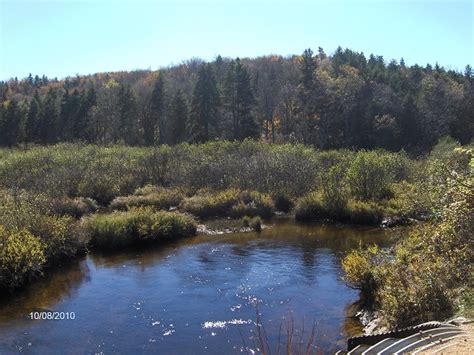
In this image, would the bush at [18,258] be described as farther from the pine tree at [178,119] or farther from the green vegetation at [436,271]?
the pine tree at [178,119]

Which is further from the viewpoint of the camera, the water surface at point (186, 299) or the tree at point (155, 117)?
the tree at point (155, 117)

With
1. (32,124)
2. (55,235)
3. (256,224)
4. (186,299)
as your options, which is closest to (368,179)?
(256,224)

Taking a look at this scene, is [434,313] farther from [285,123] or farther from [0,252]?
[285,123]

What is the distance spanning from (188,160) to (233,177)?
448cm

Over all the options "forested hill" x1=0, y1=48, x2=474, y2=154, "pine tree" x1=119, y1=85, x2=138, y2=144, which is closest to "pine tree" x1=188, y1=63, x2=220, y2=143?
"forested hill" x1=0, y1=48, x2=474, y2=154

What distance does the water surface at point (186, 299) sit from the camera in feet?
42.3

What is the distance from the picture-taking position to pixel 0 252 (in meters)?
16.1

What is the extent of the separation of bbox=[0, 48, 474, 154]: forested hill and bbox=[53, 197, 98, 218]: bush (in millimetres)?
26890

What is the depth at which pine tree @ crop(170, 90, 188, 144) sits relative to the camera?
218 ft

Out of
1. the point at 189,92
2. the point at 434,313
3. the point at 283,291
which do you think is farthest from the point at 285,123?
the point at 434,313

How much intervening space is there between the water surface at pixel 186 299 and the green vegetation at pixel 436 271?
1.34 metres

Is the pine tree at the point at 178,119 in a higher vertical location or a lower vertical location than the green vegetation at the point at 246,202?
higher

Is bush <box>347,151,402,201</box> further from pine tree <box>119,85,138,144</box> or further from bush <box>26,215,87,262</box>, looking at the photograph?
pine tree <box>119,85,138,144</box>
